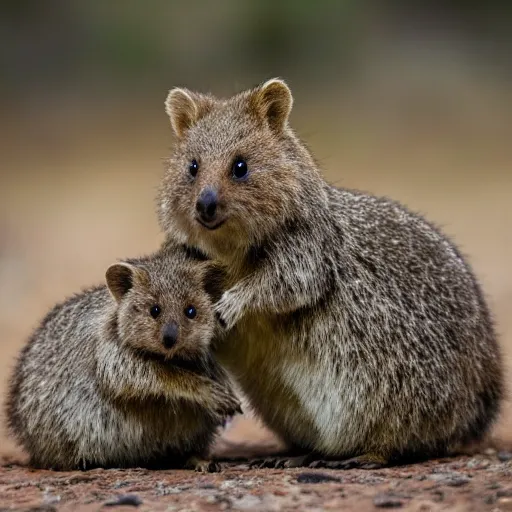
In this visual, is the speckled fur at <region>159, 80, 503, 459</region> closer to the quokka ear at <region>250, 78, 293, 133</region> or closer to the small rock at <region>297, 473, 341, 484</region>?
the quokka ear at <region>250, 78, 293, 133</region>

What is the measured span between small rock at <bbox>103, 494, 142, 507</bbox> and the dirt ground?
0.03m

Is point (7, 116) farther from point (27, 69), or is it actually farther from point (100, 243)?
point (100, 243)

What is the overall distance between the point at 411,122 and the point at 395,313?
27870 millimetres

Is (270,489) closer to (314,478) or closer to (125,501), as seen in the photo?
(314,478)

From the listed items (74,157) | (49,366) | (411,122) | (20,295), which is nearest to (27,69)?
(74,157)

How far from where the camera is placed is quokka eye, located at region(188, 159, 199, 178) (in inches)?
429

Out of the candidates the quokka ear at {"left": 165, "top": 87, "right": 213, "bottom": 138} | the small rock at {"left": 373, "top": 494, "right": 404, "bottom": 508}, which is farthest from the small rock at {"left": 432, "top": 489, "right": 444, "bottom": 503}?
the quokka ear at {"left": 165, "top": 87, "right": 213, "bottom": 138}

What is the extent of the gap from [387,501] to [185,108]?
178 inches

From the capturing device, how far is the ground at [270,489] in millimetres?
8984

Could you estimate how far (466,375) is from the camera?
454 inches

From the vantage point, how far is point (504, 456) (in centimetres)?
1211

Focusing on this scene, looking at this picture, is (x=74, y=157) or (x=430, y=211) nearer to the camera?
(x=430, y=211)

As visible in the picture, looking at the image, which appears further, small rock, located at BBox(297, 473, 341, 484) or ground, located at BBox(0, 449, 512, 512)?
small rock, located at BBox(297, 473, 341, 484)

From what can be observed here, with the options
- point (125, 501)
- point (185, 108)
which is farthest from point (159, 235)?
point (125, 501)
